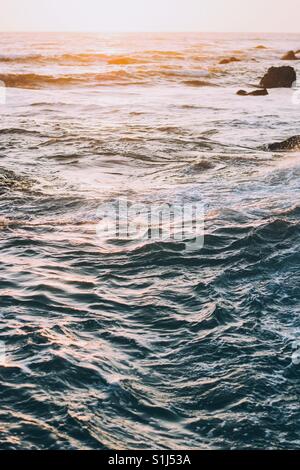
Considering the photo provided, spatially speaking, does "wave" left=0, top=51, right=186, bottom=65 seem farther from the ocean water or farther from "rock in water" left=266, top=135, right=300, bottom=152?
"rock in water" left=266, top=135, right=300, bottom=152

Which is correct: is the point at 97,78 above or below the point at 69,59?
below

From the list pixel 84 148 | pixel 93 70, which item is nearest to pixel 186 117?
pixel 84 148

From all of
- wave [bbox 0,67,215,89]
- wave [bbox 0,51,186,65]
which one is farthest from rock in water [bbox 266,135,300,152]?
wave [bbox 0,51,186,65]

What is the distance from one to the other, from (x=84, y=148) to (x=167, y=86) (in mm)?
20636

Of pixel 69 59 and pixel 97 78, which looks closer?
pixel 97 78

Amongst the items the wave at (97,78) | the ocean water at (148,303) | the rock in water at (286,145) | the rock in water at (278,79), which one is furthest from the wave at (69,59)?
the rock in water at (286,145)

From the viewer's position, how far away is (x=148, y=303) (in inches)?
274

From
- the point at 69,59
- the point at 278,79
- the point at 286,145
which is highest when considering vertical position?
the point at 69,59

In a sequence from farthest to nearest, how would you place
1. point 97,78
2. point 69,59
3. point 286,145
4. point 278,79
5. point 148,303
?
point 69,59
point 97,78
point 278,79
point 286,145
point 148,303

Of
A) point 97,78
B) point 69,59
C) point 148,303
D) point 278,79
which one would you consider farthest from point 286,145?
point 69,59

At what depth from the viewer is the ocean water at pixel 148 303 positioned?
191 inches

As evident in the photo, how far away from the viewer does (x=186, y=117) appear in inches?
877

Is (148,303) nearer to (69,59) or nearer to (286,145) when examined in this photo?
(286,145)

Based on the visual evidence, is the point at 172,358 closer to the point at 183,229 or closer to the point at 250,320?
the point at 250,320
